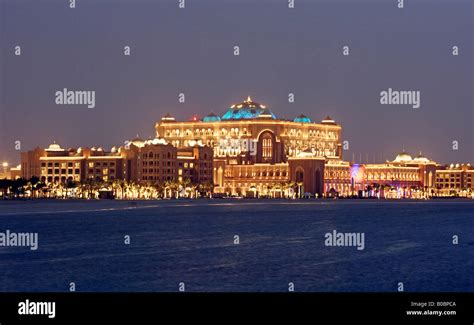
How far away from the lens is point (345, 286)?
43.1m

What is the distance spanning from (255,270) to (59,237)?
84.2 feet

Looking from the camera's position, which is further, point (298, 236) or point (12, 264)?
point (298, 236)

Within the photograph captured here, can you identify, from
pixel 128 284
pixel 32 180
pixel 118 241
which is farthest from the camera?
pixel 32 180

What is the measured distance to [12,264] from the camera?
165ft
